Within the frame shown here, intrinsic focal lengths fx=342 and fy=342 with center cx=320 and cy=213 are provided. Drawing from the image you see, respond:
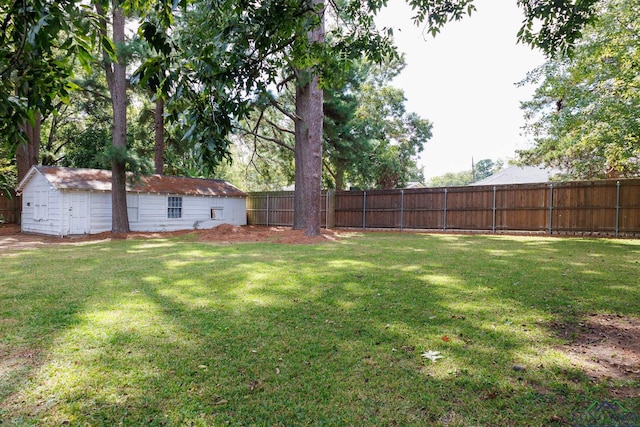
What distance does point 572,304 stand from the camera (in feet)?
12.5

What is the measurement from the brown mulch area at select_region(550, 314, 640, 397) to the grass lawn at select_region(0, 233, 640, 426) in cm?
6

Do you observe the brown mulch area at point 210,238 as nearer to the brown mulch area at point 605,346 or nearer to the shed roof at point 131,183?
the shed roof at point 131,183

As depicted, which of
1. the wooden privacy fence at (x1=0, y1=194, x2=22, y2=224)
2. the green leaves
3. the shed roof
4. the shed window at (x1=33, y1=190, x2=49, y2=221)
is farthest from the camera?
the wooden privacy fence at (x1=0, y1=194, x2=22, y2=224)

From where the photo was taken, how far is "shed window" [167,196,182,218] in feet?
54.1

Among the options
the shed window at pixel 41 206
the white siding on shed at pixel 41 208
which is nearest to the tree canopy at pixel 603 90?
the white siding on shed at pixel 41 208

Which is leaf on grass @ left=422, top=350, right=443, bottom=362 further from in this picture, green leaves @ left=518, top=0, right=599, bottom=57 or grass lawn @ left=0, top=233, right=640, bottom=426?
green leaves @ left=518, top=0, right=599, bottom=57

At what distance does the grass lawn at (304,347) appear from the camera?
6.54ft

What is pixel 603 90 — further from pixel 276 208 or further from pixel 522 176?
pixel 276 208

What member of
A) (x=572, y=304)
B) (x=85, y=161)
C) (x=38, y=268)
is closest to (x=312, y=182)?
(x=38, y=268)

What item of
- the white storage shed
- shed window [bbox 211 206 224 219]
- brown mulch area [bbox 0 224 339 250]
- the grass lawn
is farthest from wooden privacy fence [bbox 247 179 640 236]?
the grass lawn

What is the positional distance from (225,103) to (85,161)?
2166 centimetres

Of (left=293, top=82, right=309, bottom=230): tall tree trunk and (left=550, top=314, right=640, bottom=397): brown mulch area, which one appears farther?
(left=293, top=82, right=309, bottom=230): tall tree trunk

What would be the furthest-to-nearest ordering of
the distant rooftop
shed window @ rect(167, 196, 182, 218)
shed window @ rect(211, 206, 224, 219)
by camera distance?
the distant rooftop, shed window @ rect(211, 206, 224, 219), shed window @ rect(167, 196, 182, 218)

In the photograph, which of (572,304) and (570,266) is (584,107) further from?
(572,304)
